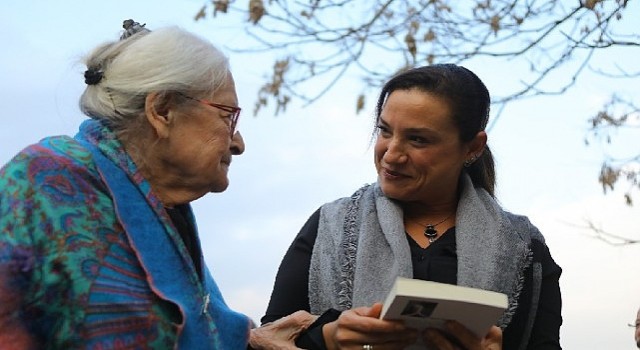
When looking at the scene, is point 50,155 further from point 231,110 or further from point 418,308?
point 418,308

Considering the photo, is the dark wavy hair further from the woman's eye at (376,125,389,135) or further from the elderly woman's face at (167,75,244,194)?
the elderly woman's face at (167,75,244,194)

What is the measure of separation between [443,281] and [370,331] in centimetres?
51

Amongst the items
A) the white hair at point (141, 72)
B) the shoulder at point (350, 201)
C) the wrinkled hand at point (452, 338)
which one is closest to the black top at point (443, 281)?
the shoulder at point (350, 201)

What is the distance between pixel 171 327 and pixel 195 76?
77 centimetres

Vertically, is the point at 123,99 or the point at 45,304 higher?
the point at 123,99

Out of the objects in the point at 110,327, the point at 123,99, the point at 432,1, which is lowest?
the point at 110,327

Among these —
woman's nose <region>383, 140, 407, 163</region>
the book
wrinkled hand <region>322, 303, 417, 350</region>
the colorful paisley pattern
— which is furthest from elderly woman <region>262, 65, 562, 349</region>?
the colorful paisley pattern

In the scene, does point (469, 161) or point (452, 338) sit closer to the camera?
point (452, 338)

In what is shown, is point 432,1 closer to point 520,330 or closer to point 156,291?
point 520,330

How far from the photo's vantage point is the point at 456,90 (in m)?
3.66

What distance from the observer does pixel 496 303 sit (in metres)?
2.83

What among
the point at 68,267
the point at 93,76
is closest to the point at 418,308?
the point at 68,267

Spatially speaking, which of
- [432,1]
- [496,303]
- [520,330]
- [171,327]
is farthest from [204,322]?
[432,1]

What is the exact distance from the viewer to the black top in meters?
3.46
